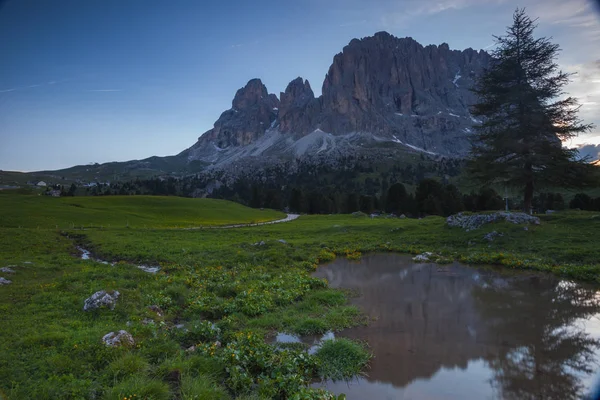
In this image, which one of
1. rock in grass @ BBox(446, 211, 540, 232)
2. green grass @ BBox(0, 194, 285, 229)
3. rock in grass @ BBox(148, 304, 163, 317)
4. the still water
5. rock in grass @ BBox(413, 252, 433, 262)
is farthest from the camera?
green grass @ BBox(0, 194, 285, 229)

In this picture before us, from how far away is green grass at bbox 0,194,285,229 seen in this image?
52562 millimetres

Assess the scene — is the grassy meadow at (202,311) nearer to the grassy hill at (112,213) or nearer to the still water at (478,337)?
the still water at (478,337)

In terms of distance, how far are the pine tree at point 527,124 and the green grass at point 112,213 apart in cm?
4976

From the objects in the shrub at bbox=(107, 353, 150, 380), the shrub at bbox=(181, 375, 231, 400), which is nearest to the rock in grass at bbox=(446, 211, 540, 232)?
the shrub at bbox=(181, 375, 231, 400)

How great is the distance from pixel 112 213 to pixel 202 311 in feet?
197

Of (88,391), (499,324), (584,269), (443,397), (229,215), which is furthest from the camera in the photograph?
(229,215)

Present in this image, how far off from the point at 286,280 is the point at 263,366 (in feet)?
→ 30.0

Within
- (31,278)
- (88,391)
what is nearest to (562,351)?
(88,391)

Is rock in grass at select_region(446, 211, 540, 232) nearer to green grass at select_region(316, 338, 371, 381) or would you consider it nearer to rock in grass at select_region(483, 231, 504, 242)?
rock in grass at select_region(483, 231, 504, 242)

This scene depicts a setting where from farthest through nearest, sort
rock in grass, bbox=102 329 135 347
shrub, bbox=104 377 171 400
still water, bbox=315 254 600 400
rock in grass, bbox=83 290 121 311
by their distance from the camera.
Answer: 1. rock in grass, bbox=83 290 121 311
2. rock in grass, bbox=102 329 135 347
3. still water, bbox=315 254 600 400
4. shrub, bbox=104 377 171 400

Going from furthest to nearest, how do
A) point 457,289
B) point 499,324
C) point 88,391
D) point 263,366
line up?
point 457,289, point 499,324, point 263,366, point 88,391

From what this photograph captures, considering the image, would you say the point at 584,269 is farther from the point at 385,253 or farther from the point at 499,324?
the point at 385,253

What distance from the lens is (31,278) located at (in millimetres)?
18266

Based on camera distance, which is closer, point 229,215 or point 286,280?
point 286,280
